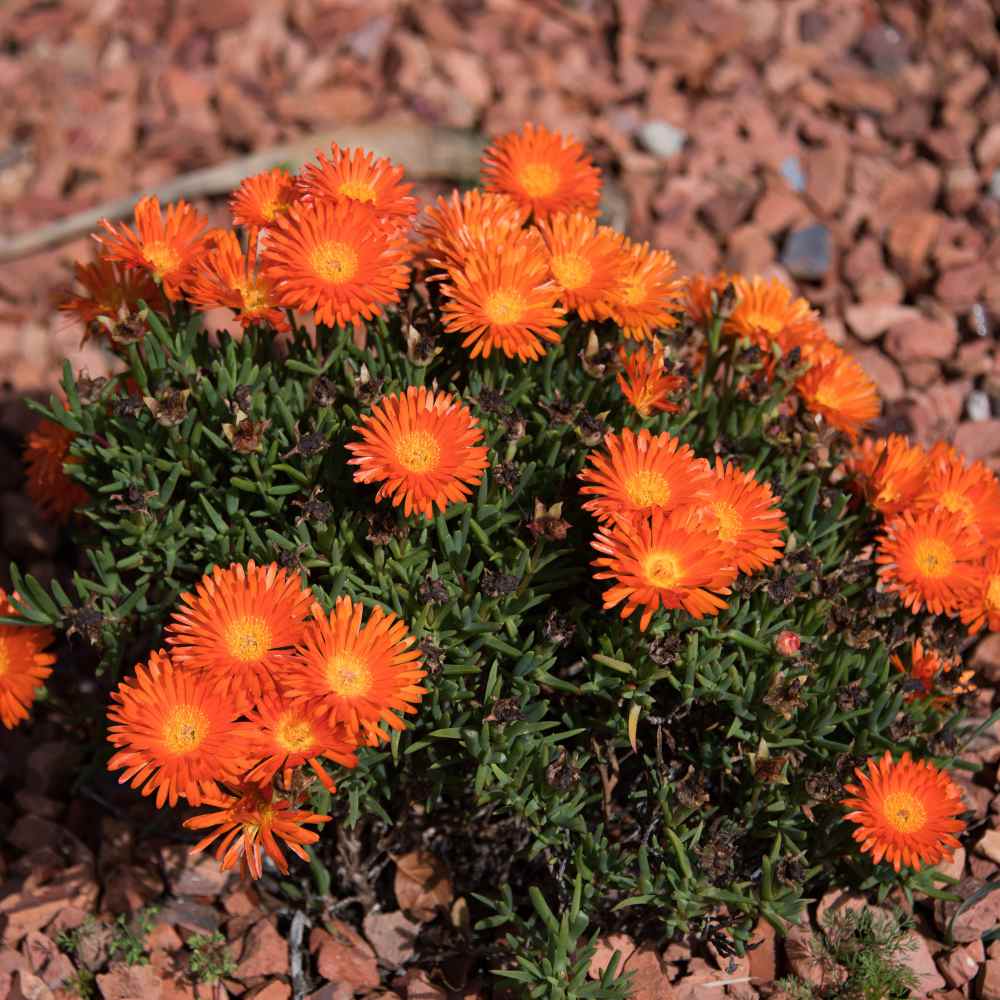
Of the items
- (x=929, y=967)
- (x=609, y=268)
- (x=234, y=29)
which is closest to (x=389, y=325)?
(x=609, y=268)

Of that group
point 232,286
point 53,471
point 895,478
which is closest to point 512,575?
point 232,286

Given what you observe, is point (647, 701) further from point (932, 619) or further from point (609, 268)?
point (609, 268)

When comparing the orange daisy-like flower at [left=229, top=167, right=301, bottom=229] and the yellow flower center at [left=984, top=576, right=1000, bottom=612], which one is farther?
the yellow flower center at [left=984, top=576, right=1000, bottom=612]

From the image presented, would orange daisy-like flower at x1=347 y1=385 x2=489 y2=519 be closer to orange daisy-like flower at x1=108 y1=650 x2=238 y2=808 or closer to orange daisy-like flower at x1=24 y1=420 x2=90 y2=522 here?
orange daisy-like flower at x1=108 y1=650 x2=238 y2=808

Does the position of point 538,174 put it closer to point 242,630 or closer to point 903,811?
point 242,630

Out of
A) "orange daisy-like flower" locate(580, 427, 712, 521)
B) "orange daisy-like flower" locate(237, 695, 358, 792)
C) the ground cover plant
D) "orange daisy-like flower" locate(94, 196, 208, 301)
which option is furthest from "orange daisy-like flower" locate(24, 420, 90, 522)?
"orange daisy-like flower" locate(580, 427, 712, 521)

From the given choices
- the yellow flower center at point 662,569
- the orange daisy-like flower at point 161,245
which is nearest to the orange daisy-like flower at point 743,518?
the yellow flower center at point 662,569
